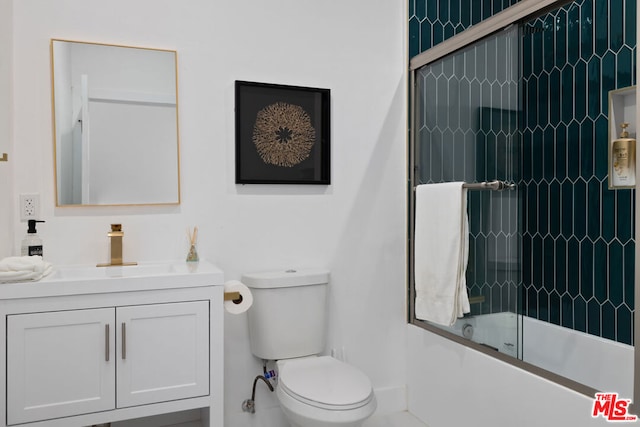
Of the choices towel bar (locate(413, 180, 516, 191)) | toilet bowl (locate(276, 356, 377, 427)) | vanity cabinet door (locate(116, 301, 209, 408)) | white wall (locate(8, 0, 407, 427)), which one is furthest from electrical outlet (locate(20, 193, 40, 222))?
towel bar (locate(413, 180, 516, 191))

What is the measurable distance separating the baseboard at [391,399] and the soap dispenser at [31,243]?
1744mm

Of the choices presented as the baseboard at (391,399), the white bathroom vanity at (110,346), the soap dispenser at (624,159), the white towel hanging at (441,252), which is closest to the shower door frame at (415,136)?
the white towel hanging at (441,252)

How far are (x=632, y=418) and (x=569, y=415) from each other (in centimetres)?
22

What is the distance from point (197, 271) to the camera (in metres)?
1.88

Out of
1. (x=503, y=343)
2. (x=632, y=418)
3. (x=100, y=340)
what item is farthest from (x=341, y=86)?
(x=632, y=418)

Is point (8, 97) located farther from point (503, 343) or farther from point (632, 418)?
point (632, 418)

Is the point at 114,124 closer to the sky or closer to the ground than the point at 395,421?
closer to the sky

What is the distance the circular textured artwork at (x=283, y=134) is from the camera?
2.35 metres

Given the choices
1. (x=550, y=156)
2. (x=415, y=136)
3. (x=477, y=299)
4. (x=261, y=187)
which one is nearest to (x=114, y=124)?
(x=261, y=187)

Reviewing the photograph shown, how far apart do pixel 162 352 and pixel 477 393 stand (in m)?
1.33

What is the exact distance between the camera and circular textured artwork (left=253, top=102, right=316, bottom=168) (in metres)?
2.35

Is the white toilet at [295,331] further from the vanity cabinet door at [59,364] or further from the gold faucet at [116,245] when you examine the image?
the vanity cabinet door at [59,364]

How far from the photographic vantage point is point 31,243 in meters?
1.91

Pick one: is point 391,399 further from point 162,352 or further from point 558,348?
point 162,352
